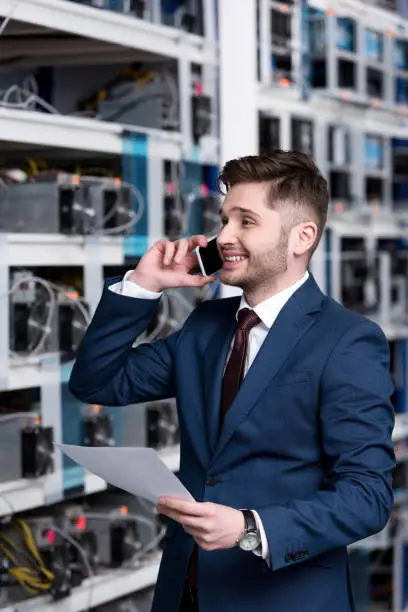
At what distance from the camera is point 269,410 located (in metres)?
2.04

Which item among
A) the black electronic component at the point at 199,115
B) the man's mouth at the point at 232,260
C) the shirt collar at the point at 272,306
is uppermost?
the black electronic component at the point at 199,115

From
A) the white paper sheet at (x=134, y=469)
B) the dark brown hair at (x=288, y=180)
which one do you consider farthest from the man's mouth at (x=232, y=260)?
the white paper sheet at (x=134, y=469)

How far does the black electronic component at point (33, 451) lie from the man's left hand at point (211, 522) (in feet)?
4.13

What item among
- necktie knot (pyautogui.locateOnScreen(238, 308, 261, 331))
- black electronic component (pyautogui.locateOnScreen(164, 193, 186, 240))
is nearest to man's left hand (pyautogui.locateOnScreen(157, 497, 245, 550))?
necktie knot (pyautogui.locateOnScreen(238, 308, 261, 331))

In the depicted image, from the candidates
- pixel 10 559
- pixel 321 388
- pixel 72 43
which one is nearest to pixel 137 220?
pixel 72 43

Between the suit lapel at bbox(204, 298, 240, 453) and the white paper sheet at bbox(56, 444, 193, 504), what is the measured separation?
20 centimetres

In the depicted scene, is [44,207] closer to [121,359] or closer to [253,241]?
[121,359]

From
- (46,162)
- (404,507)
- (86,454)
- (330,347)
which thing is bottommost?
(404,507)

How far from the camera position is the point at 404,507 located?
193 inches

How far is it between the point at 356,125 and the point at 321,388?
278 cm

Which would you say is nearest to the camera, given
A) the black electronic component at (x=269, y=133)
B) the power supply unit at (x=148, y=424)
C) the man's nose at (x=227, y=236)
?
the man's nose at (x=227, y=236)

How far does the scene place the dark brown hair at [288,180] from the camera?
7.00 feet

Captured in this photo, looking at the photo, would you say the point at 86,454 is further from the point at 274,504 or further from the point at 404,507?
the point at 404,507

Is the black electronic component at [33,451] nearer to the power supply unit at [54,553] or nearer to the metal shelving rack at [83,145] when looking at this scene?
the metal shelving rack at [83,145]
